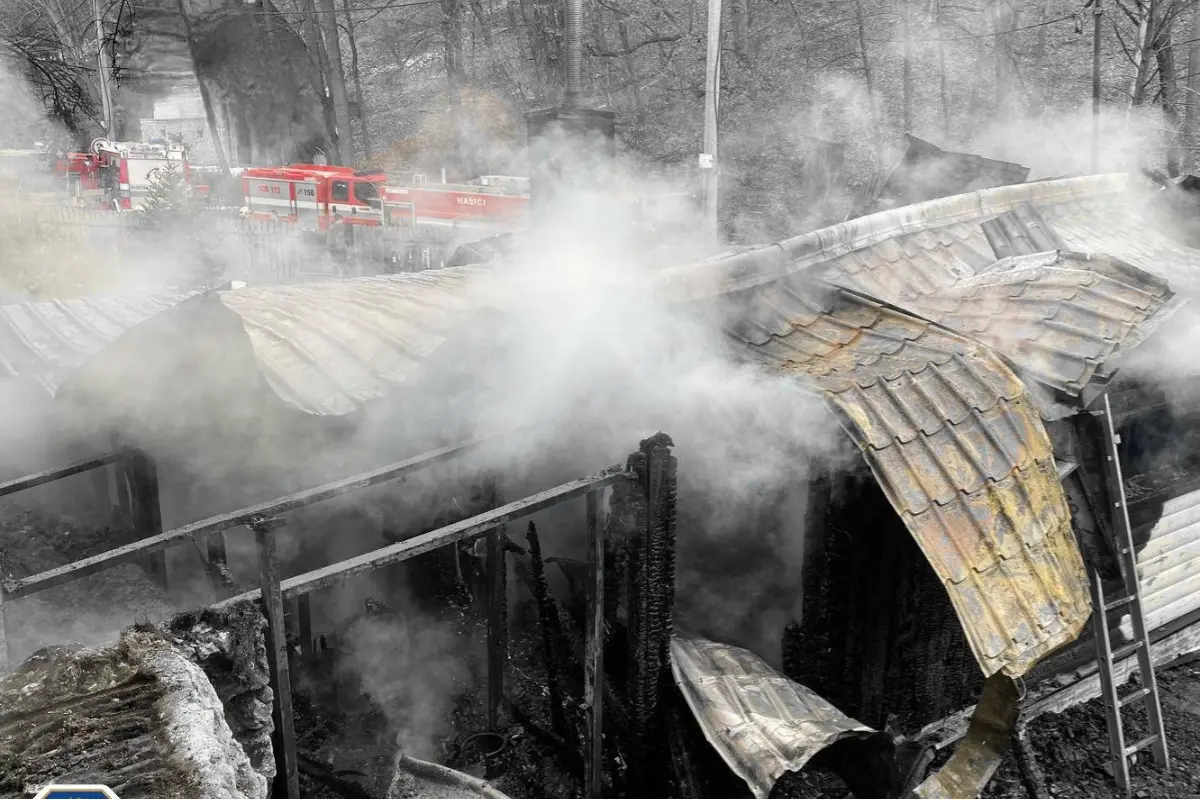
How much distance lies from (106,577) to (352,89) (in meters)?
26.9

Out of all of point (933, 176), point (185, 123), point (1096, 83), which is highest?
point (185, 123)

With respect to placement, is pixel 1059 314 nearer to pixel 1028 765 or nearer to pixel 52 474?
pixel 1028 765

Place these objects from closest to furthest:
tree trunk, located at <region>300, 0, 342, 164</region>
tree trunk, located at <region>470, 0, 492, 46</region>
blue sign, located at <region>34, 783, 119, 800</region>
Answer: blue sign, located at <region>34, 783, 119, 800</region> → tree trunk, located at <region>300, 0, 342, 164</region> → tree trunk, located at <region>470, 0, 492, 46</region>

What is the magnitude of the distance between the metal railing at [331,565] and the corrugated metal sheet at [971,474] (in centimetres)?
109

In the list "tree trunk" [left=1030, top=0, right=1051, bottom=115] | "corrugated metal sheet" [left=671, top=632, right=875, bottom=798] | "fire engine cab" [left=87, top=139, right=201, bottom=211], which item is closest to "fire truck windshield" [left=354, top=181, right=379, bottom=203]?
"fire engine cab" [left=87, top=139, right=201, bottom=211]

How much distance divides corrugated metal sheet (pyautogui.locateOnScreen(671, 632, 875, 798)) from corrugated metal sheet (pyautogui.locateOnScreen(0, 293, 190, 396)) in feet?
13.1

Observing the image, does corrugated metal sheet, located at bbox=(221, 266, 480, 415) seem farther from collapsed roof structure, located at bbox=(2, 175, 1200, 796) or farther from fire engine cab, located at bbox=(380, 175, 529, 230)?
fire engine cab, located at bbox=(380, 175, 529, 230)

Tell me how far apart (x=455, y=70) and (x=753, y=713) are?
22537 mm

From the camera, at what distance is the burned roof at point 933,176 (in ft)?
27.6

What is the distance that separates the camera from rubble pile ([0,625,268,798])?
2.26 meters

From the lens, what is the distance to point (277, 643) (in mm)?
3328

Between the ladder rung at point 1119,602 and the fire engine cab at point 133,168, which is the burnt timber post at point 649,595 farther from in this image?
the fire engine cab at point 133,168

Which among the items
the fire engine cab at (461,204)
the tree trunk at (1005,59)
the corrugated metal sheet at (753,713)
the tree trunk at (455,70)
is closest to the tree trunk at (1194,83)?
the tree trunk at (1005,59)

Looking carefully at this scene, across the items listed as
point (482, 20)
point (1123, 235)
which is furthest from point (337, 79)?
point (1123, 235)
